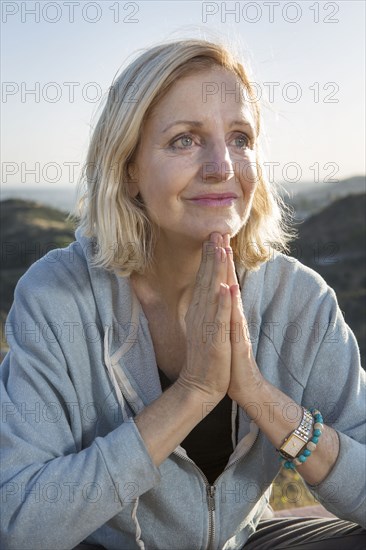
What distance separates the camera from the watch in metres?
2.21

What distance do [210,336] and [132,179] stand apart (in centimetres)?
62

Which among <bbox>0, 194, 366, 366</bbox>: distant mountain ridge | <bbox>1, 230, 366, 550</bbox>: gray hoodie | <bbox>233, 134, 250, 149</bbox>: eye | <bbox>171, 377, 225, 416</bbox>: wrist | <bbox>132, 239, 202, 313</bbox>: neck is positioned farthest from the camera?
<bbox>0, 194, 366, 366</bbox>: distant mountain ridge

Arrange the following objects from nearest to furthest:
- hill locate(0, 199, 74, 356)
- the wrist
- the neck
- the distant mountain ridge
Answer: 1. the wrist
2. the neck
3. the distant mountain ridge
4. hill locate(0, 199, 74, 356)

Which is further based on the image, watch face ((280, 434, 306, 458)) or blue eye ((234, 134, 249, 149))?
blue eye ((234, 134, 249, 149))

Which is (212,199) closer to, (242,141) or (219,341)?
A: (242,141)

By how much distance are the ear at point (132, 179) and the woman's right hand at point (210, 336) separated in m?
0.40

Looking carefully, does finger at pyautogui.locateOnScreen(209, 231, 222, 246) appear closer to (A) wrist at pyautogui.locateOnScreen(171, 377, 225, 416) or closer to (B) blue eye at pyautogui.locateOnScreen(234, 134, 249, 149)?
(B) blue eye at pyautogui.locateOnScreen(234, 134, 249, 149)

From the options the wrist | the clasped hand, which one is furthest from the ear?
the wrist

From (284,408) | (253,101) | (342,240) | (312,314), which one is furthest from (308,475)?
(342,240)

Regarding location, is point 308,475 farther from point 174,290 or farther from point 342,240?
point 342,240

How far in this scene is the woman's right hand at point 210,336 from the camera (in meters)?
2.18

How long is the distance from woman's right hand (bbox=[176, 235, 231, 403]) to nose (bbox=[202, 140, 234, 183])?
21 centimetres

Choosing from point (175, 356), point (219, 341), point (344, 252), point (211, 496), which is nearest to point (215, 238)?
point (219, 341)

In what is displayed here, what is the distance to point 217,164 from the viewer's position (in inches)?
89.0
